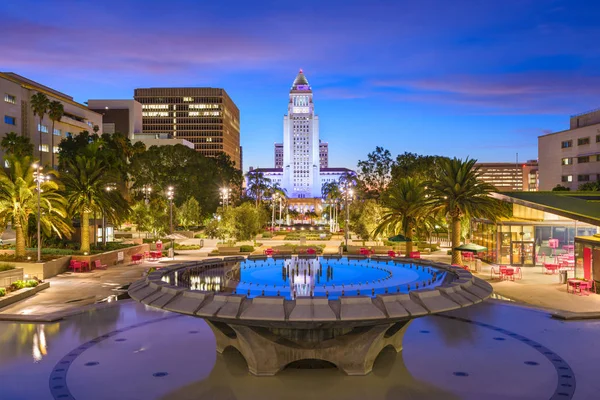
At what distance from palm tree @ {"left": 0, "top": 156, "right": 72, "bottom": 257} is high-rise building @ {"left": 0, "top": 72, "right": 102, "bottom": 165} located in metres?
40.8

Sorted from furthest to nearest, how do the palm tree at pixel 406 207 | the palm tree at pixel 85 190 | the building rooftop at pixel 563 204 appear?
the palm tree at pixel 406 207 → the palm tree at pixel 85 190 → the building rooftop at pixel 563 204

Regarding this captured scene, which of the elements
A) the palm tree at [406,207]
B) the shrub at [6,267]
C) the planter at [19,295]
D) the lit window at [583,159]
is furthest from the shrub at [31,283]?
the lit window at [583,159]

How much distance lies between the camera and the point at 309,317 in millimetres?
12227

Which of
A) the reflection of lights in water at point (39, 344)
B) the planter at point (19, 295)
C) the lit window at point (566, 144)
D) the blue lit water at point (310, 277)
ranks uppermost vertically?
the lit window at point (566, 144)

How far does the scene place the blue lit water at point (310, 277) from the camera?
1496 centimetres

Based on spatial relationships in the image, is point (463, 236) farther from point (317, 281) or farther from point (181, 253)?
point (317, 281)

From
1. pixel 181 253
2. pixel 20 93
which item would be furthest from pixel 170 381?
pixel 20 93

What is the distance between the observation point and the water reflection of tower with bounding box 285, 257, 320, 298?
1498 cm

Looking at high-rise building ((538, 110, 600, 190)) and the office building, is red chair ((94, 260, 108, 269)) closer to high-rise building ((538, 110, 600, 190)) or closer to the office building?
high-rise building ((538, 110, 600, 190))

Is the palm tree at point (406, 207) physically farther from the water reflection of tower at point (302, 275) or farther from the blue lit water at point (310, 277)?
the water reflection of tower at point (302, 275)

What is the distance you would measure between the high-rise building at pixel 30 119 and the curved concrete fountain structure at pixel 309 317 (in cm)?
6656

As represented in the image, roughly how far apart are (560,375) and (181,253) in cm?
4145

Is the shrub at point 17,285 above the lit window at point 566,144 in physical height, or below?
below

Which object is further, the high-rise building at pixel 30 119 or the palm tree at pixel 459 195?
the high-rise building at pixel 30 119
